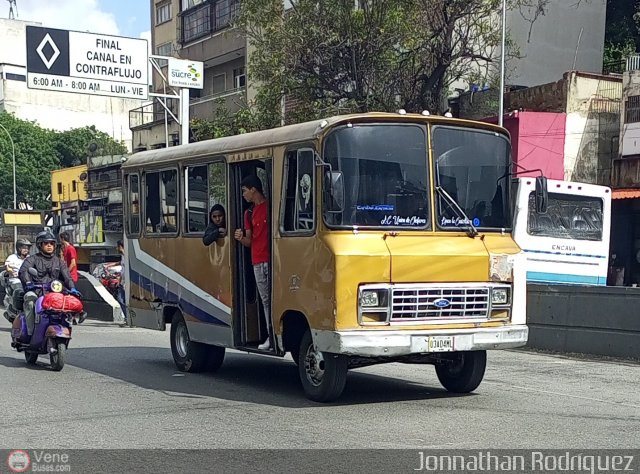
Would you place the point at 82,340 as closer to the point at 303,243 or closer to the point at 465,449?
the point at 303,243

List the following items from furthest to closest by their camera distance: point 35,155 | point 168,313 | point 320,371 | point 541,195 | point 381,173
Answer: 1. point 35,155
2. point 168,313
3. point 541,195
4. point 320,371
5. point 381,173

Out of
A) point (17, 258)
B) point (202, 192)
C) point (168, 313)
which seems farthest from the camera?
point (17, 258)

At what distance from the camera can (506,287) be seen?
9125mm

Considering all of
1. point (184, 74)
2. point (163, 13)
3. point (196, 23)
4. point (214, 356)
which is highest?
point (163, 13)

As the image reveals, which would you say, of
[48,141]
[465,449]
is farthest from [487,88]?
[48,141]

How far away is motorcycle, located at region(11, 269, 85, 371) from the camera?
459 inches

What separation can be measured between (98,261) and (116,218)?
8.55ft

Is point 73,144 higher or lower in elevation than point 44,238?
higher

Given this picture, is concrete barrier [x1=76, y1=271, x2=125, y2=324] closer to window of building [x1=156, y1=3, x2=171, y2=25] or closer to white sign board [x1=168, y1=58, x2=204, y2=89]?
white sign board [x1=168, y1=58, x2=204, y2=89]

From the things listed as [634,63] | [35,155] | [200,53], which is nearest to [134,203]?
[634,63]

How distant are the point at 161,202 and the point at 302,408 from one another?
166 inches

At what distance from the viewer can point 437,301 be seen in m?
8.68

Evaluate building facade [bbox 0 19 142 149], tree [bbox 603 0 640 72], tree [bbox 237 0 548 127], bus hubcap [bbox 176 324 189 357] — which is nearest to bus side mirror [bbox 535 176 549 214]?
bus hubcap [bbox 176 324 189 357]

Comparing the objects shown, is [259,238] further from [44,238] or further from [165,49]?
[165,49]
